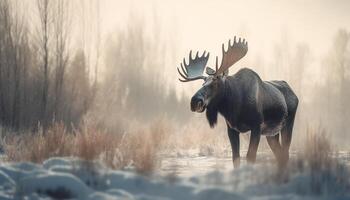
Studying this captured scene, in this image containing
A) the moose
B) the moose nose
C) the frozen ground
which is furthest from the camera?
the moose

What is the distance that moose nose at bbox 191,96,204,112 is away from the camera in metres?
7.39

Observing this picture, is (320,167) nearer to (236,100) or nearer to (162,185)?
(162,185)

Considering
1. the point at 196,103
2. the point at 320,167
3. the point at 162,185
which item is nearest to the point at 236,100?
the point at 196,103

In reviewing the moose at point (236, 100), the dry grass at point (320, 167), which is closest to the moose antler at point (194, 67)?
the moose at point (236, 100)

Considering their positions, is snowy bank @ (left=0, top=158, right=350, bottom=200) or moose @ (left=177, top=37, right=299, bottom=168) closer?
snowy bank @ (left=0, top=158, right=350, bottom=200)

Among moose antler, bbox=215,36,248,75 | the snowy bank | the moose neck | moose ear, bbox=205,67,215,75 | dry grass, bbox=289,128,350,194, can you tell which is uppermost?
moose antler, bbox=215,36,248,75

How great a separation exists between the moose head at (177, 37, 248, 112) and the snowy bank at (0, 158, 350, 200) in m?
1.43

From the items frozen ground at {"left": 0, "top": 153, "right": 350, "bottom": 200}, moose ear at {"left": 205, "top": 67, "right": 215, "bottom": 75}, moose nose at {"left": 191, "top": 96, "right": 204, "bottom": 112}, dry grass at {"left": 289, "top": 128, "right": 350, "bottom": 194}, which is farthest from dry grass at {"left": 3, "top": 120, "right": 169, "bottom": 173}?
dry grass at {"left": 289, "top": 128, "right": 350, "bottom": 194}

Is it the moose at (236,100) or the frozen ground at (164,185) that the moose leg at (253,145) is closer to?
the moose at (236,100)

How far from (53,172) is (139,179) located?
40.3 inches

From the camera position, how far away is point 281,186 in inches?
229

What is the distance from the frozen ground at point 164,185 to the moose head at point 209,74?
1.43 meters

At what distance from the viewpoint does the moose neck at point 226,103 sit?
8031 millimetres

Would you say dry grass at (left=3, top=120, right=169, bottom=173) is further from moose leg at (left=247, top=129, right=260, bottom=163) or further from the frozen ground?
moose leg at (left=247, top=129, right=260, bottom=163)
